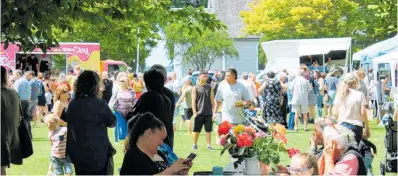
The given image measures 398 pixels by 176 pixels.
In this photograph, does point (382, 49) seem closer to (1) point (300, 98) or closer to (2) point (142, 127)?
(1) point (300, 98)

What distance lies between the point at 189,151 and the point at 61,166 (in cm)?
575

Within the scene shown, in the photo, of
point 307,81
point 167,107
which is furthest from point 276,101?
point 167,107

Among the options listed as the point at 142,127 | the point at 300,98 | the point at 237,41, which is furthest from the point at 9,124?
the point at 237,41

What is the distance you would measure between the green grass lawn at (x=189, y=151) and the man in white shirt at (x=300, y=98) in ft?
2.19

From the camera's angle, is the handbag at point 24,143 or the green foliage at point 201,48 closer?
the handbag at point 24,143

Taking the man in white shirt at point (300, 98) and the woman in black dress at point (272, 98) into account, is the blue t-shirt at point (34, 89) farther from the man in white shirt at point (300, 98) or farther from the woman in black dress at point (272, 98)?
the man in white shirt at point (300, 98)

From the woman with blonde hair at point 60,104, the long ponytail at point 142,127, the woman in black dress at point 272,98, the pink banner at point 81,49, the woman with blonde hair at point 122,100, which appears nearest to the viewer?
the long ponytail at point 142,127

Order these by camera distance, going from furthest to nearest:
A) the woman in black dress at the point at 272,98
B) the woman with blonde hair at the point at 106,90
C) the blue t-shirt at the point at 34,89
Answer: the woman with blonde hair at the point at 106,90, the blue t-shirt at the point at 34,89, the woman in black dress at the point at 272,98

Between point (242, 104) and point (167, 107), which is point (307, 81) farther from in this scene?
point (167, 107)

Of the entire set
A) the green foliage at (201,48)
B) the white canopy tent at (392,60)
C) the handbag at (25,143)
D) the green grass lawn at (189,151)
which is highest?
the green foliage at (201,48)

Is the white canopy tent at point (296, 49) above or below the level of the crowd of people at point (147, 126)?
above

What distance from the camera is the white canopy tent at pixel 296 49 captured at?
35.1 m

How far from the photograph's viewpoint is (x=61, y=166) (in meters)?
10.3

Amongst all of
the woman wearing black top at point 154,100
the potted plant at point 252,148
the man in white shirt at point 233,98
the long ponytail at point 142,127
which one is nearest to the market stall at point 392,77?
the man in white shirt at point 233,98
